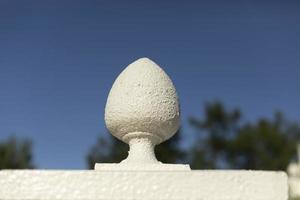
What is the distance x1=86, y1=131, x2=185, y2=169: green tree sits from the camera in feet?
90.6

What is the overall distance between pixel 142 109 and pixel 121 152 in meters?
25.7

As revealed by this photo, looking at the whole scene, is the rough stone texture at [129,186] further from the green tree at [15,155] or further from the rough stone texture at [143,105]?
the green tree at [15,155]

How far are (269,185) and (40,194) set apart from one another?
122 cm

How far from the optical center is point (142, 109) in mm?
2881

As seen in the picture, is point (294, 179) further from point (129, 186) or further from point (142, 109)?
point (129, 186)

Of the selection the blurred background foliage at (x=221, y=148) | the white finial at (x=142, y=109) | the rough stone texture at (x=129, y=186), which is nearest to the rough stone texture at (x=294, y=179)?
the blurred background foliage at (x=221, y=148)

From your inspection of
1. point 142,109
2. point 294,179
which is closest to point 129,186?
point 142,109

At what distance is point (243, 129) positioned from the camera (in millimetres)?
33125

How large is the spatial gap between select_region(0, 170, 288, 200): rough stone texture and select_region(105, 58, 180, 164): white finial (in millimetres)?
491

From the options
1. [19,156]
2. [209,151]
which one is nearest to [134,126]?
[19,156]

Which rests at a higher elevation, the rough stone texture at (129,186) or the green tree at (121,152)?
the rough stone texture at (129,186)

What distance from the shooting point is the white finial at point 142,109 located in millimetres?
2904

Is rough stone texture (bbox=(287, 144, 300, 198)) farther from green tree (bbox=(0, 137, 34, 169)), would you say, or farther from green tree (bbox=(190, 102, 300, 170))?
green tree (bbox=(0, 137, 34, 169))

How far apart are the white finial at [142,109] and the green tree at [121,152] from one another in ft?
77.0
